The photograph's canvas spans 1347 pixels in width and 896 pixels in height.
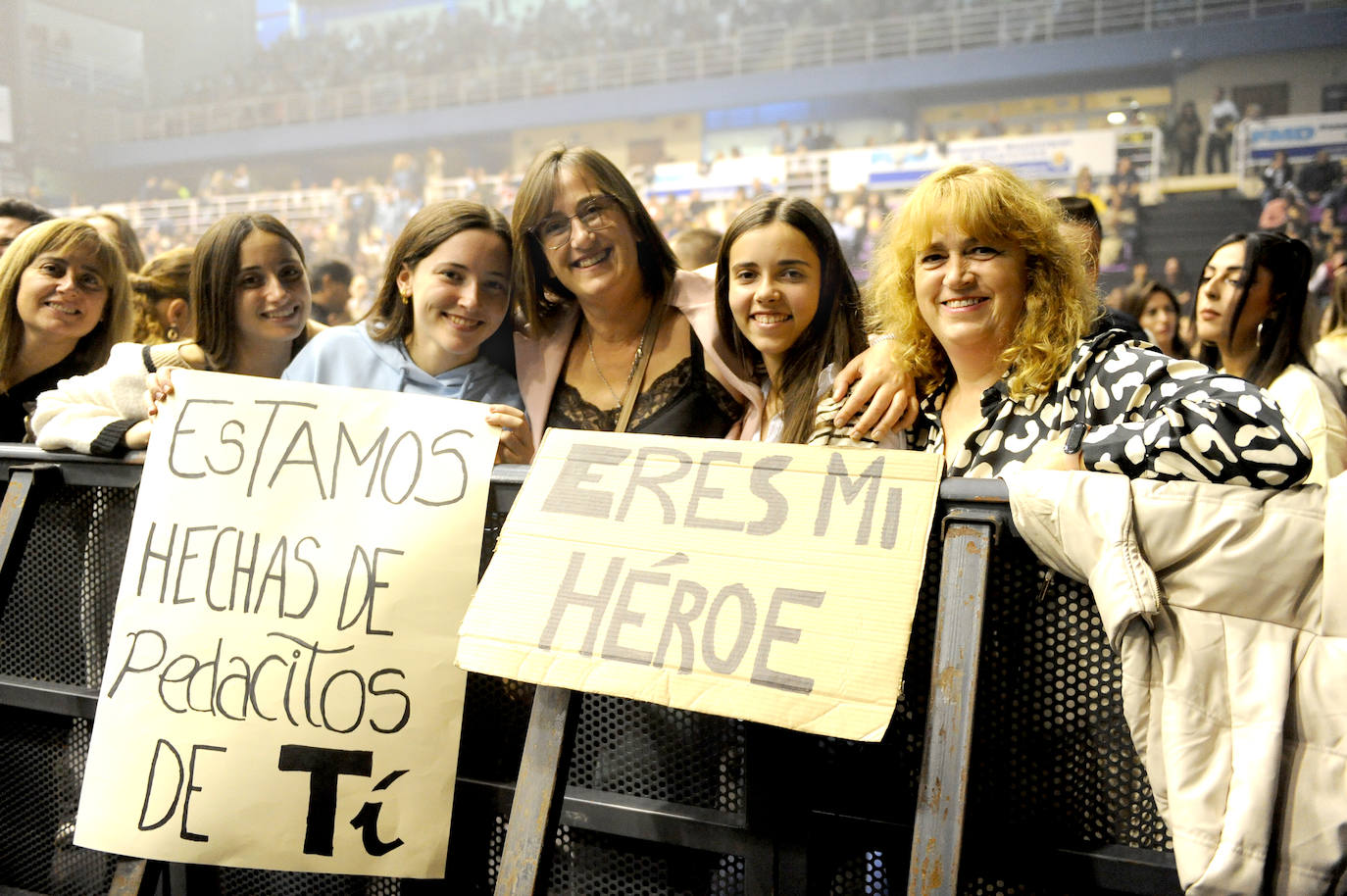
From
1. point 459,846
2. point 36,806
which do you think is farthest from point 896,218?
point 36,806

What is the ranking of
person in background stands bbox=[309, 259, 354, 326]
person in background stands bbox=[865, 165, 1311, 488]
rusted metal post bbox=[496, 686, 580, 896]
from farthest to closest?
person in background stands bbox=[309, 259, 354, 326]
person in background stands bbox=[865, 165, 1311, 488]
rusted metal post bbox=[496, 686, 580, 896]

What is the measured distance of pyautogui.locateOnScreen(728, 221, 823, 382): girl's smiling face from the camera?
6.41 feet

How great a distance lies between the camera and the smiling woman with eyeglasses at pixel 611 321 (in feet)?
6.79

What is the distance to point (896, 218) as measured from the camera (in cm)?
171

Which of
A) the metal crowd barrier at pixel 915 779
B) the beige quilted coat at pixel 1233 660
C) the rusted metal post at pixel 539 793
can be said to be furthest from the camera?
the rusted metal post at pixel 539 793

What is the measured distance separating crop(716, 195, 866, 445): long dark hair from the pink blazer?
72mm

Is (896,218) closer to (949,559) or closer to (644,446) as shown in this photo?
→ (644,446)

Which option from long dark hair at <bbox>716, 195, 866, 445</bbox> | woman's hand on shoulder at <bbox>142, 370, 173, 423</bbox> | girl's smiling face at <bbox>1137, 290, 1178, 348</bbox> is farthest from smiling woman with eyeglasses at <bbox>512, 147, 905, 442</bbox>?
girl's smiling face at <bbox>1137, 290, 1178, 348</bbox>

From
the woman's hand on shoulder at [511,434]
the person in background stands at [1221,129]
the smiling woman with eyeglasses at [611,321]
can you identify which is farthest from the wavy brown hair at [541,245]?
the person in background stands at [1221,129]

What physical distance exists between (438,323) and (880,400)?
96 centimetres

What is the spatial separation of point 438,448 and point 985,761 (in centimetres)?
88

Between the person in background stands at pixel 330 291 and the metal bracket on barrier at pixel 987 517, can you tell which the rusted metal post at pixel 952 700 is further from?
the person in background stands at pixel 330 291

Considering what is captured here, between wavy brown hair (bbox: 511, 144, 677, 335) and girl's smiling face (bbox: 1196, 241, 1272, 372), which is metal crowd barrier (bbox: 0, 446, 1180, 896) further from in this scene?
girl's smiling face (bbox: 1196, 241, 1272, 372)

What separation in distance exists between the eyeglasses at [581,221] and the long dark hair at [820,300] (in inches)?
9.8
